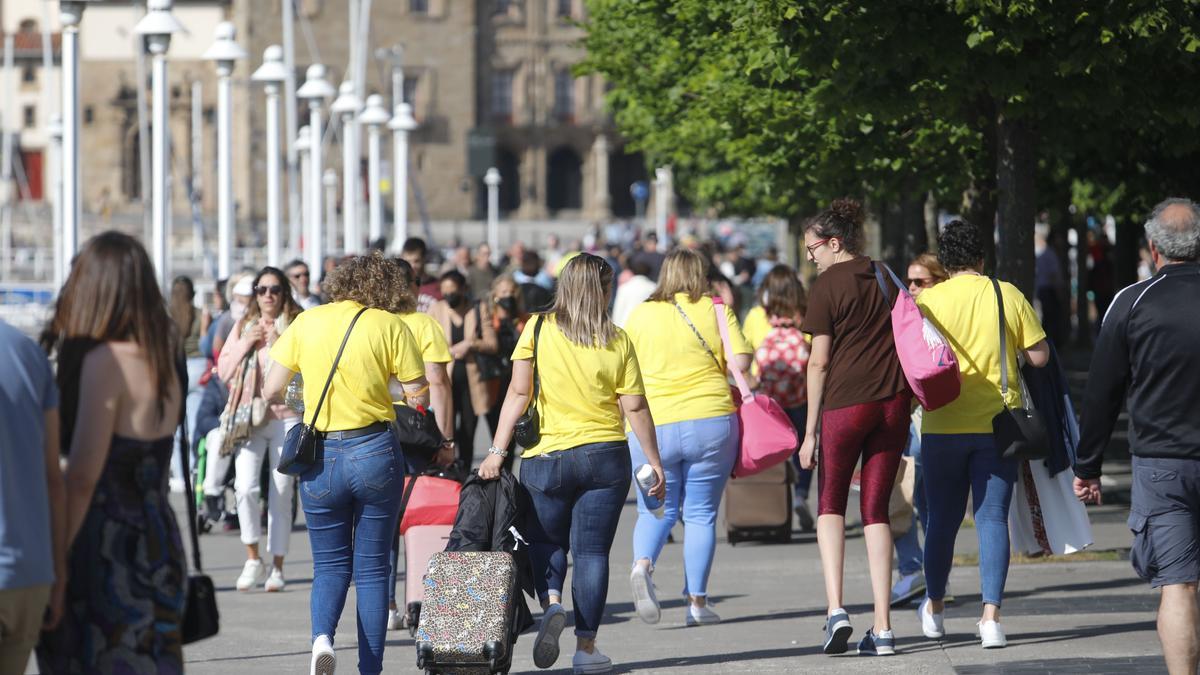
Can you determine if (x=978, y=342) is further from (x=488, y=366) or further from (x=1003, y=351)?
(x=488, y=366)

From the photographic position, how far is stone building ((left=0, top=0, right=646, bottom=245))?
103 m

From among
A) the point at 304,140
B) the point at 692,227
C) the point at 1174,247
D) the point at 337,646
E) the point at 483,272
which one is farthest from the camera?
the point at 692,227

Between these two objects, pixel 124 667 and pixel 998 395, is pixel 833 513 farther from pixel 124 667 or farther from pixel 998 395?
pixel 124 667

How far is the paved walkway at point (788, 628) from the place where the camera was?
9156mm

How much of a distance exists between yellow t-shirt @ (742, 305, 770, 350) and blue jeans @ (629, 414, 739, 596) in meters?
4.04

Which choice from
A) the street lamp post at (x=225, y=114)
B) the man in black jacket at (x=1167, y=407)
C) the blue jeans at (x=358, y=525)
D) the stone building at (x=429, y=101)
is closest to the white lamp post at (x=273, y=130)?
the street lamp post at (x=225, y=114)

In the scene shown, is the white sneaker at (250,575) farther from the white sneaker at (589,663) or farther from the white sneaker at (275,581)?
the white sneaker at (589,663)

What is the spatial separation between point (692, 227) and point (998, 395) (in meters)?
80.1

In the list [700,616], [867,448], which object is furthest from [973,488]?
[700,616]

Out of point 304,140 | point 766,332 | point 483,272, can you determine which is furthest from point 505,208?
point 766,332

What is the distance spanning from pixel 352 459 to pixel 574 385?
990 millimetres

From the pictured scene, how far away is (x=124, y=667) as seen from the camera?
5918mm

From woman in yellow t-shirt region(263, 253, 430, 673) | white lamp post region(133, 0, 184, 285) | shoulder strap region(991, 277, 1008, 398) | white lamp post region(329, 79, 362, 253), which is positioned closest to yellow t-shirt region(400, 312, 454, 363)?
woman in yellow t-shirt region(263, 253, 430, 673)

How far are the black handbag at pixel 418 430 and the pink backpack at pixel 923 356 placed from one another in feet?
6.89
